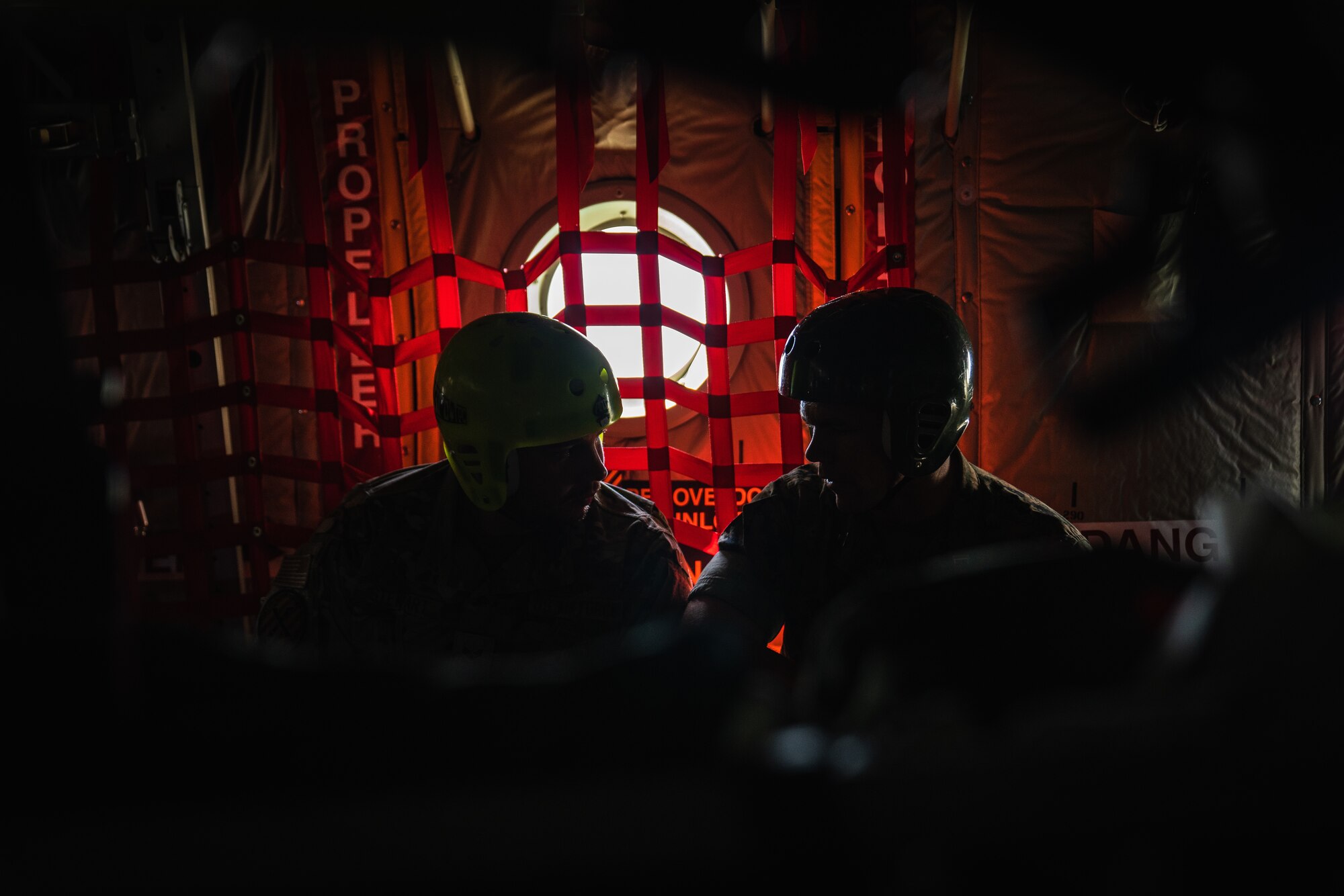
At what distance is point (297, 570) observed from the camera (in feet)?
8.88

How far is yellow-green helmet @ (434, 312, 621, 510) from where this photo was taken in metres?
2.52

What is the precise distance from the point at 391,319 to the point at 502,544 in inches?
62.1

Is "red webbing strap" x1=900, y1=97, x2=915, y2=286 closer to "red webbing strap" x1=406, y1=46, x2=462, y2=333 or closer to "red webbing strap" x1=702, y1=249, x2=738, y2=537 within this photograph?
"red webbing strap" x1=702, y1=249, x2=738, y2=537

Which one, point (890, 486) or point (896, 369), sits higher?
point (896, 369)

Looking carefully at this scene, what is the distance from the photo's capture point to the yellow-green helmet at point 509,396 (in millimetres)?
2520

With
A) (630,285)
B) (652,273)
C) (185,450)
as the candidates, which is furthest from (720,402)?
(185,450)

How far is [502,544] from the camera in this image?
2.69 m

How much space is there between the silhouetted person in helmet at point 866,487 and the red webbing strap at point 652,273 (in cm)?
104

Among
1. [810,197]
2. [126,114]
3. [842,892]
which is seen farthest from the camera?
[810,197]

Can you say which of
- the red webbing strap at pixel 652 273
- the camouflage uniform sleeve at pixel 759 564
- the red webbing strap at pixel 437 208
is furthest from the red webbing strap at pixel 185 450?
the camouflage uniform sleeve at pixel 759 564

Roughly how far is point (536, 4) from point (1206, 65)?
0.39 m

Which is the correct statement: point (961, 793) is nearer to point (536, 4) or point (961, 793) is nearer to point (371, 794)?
point (371, 794)

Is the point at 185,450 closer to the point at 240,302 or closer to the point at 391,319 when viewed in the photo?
the point at 240,302

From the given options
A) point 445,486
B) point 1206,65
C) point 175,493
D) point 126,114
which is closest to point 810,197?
point 445,486
